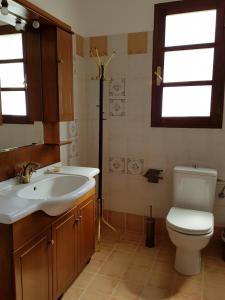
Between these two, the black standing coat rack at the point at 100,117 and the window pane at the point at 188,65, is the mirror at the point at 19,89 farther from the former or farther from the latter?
the window pane at the point at 188,65

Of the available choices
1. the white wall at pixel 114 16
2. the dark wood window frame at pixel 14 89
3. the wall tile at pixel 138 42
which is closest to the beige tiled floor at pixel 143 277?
the dark wood window frame at pixel 14 89

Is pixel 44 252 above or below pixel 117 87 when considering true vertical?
below

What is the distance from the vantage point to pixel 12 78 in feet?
6.34

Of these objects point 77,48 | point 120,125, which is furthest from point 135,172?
point 77,48

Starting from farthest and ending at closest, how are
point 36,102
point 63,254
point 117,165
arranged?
point 117,165 < point 36,102 < point 63,254

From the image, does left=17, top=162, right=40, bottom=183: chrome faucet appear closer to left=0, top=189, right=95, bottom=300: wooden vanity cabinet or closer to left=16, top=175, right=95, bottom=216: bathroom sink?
left=16, top=175, right=95, bottom=216: bathroom sink

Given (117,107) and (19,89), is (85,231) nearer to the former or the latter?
(19,89)

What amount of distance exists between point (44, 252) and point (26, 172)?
23.8 inches

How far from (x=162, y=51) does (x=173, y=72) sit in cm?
24

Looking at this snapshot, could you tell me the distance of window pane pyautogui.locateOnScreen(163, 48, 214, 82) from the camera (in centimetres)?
252

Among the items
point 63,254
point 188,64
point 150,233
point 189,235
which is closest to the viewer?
point 63,254

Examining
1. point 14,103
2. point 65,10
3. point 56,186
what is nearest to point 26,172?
point 56,186

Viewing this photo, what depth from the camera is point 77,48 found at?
2760mm

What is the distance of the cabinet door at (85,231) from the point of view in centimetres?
206
